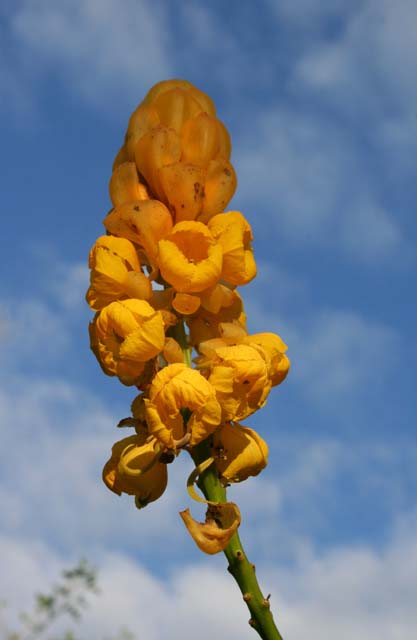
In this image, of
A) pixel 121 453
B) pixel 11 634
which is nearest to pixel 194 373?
pixel 121 453

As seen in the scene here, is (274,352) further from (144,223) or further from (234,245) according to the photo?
(144,223)

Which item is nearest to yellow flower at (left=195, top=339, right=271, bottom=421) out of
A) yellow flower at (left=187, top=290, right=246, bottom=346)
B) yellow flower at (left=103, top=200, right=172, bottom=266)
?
yellow flower at (left=187, top=290, right=246, bottom=346)

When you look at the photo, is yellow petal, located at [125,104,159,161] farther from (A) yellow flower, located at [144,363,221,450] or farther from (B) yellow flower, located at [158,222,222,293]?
(A) yellow flower, located at [144,363,221,450]

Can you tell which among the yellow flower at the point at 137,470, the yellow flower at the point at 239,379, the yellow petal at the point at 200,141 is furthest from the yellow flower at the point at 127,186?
the yellow flower at the point at 137,470

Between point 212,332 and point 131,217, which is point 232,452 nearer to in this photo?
point 212,332

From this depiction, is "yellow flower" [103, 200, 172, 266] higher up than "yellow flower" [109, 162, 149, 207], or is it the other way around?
"yellow flower" [109, 162, 149, 207]

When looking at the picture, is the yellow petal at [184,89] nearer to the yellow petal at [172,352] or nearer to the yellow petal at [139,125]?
the yellow petal at [139,125]
